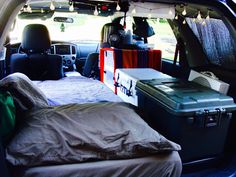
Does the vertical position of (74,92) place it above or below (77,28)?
below

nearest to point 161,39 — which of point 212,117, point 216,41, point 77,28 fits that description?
point 216,41

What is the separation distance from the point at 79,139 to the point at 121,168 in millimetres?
286

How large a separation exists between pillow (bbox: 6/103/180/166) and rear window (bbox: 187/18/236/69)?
4.40 feet

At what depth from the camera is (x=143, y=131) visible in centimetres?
144

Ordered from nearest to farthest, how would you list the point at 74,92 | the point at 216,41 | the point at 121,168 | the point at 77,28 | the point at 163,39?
the point at 121,168 < the point at 216,41 < the point at 74,92 < the point at 163,39 < the point at 77,28

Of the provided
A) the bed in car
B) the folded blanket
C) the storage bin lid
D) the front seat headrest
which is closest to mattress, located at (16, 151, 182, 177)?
the bed in car

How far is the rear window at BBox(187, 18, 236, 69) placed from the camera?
2304 millimetres

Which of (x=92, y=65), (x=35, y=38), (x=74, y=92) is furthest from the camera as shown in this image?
(x=92, y=65)

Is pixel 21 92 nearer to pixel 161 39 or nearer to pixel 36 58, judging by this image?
pixel 36 58

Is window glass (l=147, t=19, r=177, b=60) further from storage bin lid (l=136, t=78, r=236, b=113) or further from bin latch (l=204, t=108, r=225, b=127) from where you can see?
bin latch (l=204, t=108, r=225, b=127)

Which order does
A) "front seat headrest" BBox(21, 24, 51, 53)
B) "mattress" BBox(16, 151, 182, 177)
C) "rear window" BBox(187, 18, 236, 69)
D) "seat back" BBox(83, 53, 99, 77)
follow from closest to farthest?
"mattress" BBox(16, 151, 182, 177), "rear window" BBox(187, 18, 236, 69), "front seat headrest" BBox(21, 24, 51, 53), "seat back" BBox(83, 53, 99, 77)

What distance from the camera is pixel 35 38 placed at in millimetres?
3055

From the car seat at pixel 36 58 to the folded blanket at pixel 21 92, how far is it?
1389 mm

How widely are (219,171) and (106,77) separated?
2266mm
